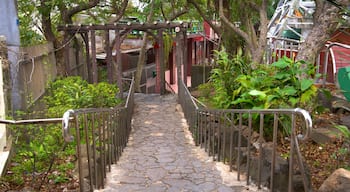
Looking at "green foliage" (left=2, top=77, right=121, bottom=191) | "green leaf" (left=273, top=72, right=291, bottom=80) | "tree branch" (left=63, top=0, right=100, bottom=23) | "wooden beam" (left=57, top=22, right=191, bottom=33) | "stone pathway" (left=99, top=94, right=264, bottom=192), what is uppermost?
"tree branch" (left=63, top=0, right=100, bottom=23)

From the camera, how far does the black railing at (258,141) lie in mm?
2822

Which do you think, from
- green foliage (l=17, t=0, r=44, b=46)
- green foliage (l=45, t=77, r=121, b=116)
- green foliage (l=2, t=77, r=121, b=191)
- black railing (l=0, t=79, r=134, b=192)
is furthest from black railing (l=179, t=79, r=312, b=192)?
green foliage (l=17, t=0, r=44, b=46)

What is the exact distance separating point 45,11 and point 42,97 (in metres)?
3.15

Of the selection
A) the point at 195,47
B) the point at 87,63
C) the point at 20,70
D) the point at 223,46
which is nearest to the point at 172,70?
the point at 195,47

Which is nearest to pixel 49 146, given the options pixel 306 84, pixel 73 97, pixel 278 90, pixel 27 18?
pixel 73 97

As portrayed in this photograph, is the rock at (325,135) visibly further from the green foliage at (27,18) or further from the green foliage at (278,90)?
the green foliage at (27,18)

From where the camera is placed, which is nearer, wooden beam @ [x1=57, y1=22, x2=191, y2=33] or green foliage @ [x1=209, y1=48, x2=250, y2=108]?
green foliage @ [x1=209, y1=48, x2=250, y2=108]

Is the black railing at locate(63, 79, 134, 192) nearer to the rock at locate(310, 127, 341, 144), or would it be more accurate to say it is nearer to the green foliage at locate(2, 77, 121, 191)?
the green foliage at locate(2, 77, 121, 191)

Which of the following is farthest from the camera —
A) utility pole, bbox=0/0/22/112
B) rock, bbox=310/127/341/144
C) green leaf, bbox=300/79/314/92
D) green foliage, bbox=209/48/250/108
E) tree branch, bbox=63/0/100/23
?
tree branch, bbox=63/0/100/23

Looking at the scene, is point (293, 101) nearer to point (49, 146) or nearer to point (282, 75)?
point (282, 75)

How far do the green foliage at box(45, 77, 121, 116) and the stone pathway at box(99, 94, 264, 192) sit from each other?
105cm

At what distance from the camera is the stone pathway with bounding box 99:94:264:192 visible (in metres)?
3.94

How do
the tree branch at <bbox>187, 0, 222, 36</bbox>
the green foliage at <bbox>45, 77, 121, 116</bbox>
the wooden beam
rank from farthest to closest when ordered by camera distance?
the tree branch at <bbox>187, 0, 222, 36</bbox>
the wooden beam
the green foliage at <bbox>45, 77, 121, 116</bbox>

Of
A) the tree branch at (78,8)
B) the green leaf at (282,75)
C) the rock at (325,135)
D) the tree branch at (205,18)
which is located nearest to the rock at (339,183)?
the rock at (325,135)
